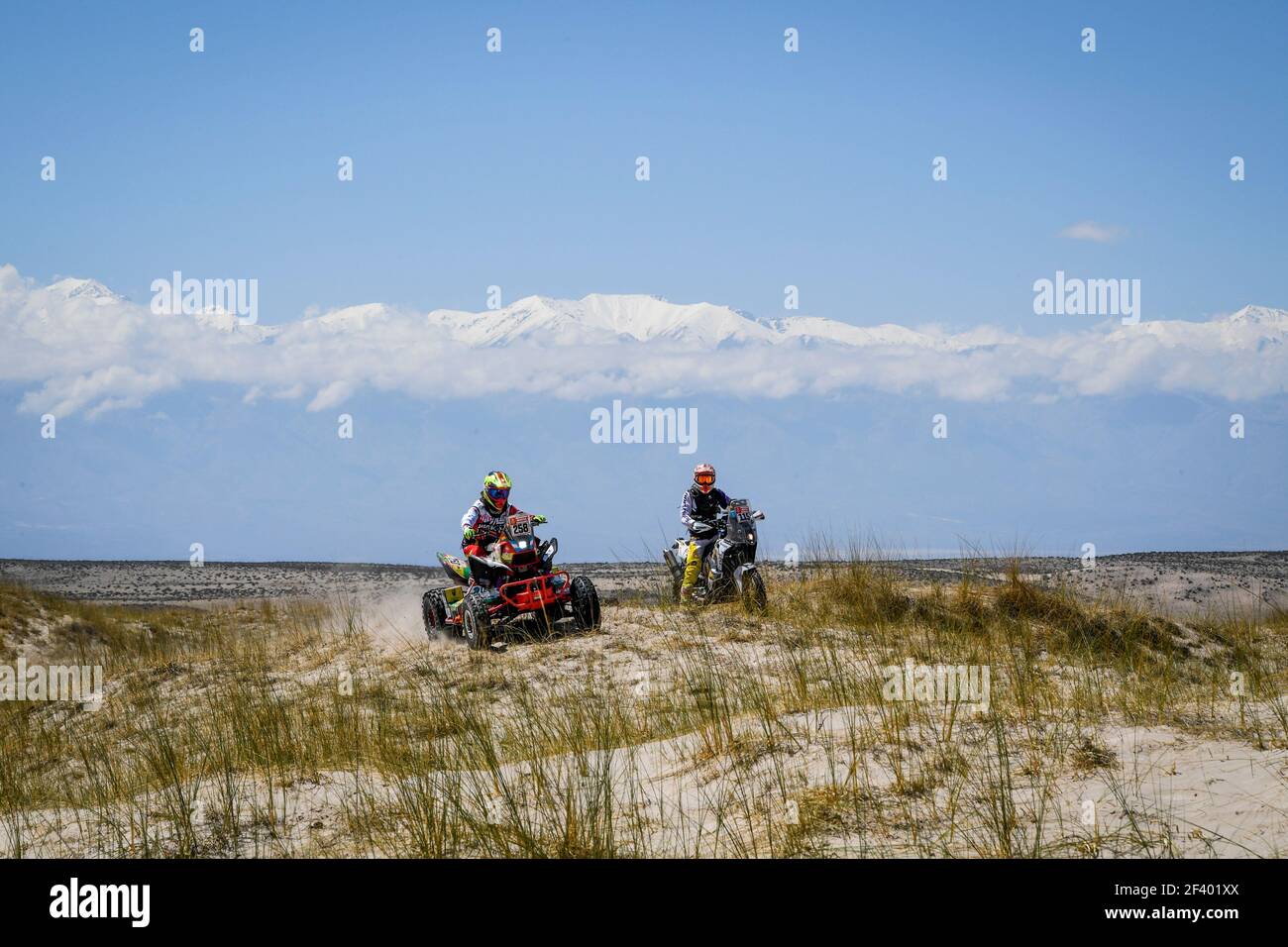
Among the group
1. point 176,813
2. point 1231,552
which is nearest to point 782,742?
point 176,813

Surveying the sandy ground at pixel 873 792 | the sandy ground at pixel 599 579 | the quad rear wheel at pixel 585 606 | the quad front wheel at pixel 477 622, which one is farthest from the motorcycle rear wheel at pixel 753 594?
the sandy ground at pixel 873 792

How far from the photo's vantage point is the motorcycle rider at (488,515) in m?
13.8

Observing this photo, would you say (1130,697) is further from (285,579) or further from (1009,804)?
(285,579)

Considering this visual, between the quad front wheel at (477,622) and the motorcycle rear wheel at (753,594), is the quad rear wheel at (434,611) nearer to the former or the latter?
the quad front wheel at (477,622)

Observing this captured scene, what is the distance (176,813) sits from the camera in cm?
612

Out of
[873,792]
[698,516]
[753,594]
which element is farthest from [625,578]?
[873,792]

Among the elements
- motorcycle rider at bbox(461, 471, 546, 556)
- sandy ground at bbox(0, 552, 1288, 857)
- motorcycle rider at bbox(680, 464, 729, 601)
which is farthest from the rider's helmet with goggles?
sandy ground at bbox(0, 552, 1288, 857)

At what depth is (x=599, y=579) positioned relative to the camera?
35969 millimetres

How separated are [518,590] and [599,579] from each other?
74.0ft

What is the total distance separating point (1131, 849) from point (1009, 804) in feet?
1.83

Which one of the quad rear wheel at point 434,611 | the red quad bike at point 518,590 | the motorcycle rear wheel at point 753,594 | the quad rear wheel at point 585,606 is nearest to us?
the red quad bike at point 518,590

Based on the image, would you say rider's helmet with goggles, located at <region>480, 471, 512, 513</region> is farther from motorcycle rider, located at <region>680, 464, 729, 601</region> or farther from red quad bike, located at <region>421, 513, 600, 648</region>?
motorcycle rider, located at <region>680, 464, 729, 601</region>

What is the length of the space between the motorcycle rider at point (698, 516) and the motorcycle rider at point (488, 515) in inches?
99.8

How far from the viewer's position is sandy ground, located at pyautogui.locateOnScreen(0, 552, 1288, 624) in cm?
2103
